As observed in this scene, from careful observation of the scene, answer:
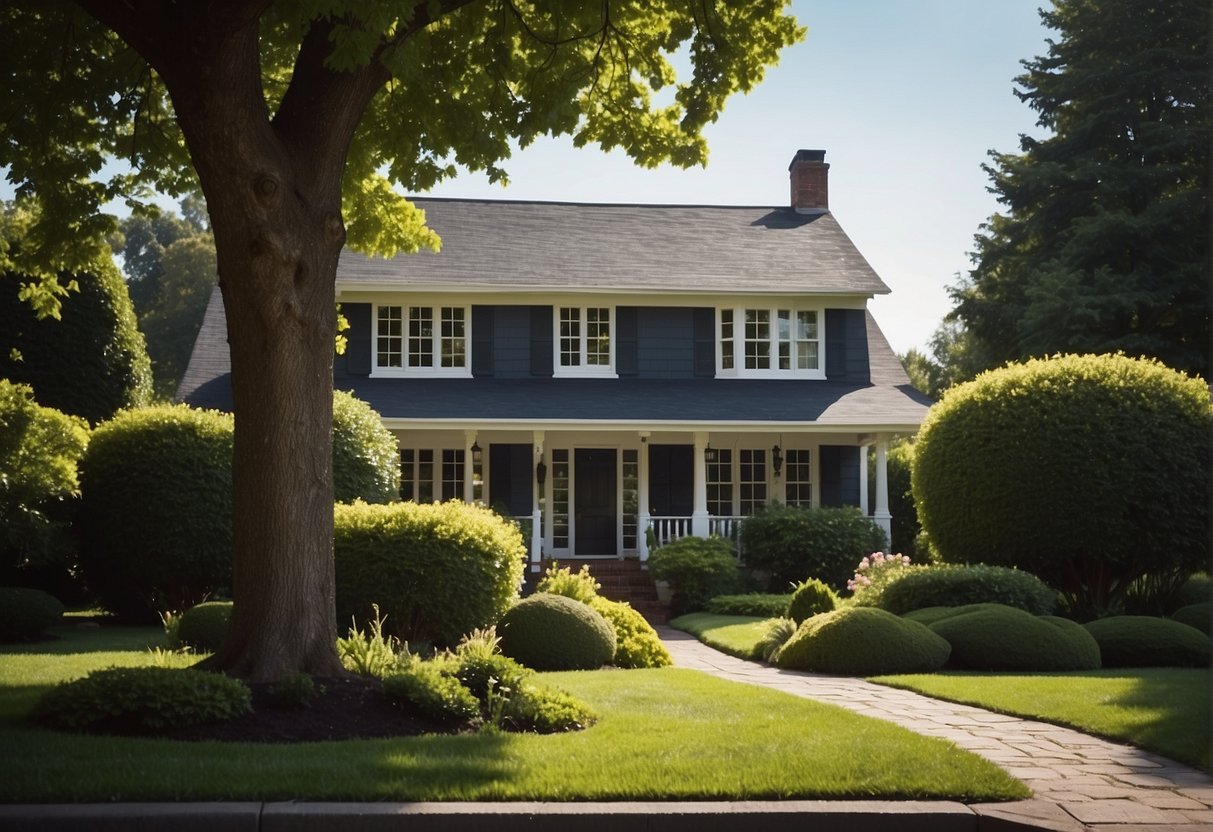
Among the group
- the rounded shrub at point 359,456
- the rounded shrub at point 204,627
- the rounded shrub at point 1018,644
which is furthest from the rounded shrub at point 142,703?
the rounded shrub at point 359,456

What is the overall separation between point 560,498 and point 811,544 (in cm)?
546

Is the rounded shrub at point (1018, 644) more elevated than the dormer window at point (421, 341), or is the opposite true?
the dormer window at point (421, 341)

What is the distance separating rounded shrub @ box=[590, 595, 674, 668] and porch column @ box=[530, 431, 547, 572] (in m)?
8.08

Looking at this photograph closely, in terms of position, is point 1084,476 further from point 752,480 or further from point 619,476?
point 619,476

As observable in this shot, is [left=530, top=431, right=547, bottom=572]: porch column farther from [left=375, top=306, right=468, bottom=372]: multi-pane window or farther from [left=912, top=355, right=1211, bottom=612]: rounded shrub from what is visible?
[left=912, top=355, right=1211, bottom=612]: rounded shrub

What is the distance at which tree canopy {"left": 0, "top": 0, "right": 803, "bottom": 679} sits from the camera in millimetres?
8164

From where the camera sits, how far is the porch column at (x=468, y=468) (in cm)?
2217

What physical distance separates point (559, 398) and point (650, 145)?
11154 millimetres

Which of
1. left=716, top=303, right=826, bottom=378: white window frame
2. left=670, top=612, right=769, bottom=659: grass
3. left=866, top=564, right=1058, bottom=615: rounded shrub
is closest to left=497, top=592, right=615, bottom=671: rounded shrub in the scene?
left=670, top=612, right=769, bottom=659: grass

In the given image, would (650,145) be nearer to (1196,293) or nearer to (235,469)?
(235,469)

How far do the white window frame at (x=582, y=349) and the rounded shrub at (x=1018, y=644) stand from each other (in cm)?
1279

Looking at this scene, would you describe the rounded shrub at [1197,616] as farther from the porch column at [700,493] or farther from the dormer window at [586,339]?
the dormer window at [586,339]

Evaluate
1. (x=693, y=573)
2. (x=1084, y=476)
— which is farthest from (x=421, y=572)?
(x=693, y=573)

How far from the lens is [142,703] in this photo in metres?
7.18
